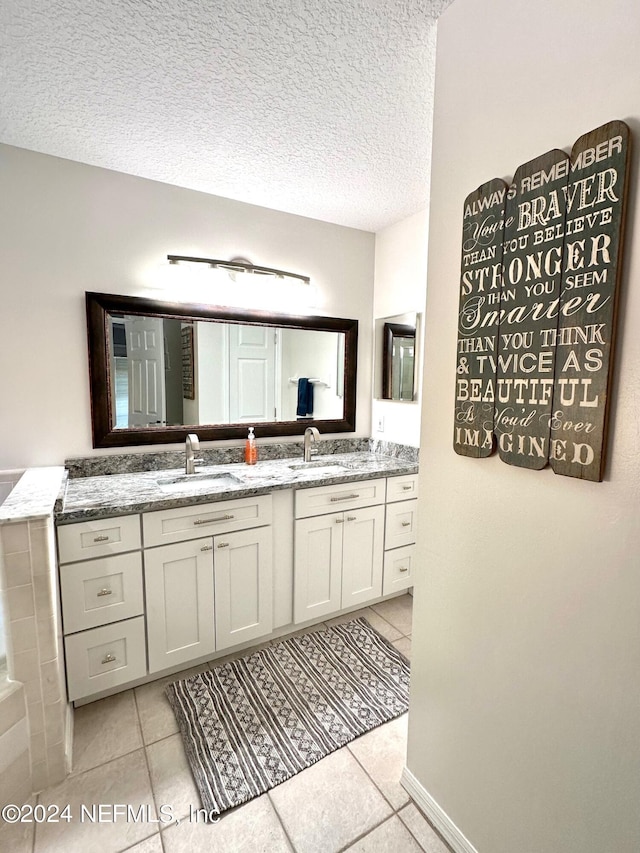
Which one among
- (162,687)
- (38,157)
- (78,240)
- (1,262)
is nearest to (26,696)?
(162,687)

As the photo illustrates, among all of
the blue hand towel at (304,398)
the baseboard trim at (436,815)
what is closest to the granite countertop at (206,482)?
the blue hand towel at (304,398)

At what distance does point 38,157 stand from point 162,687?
98.5 inches

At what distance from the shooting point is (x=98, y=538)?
1.61 metres

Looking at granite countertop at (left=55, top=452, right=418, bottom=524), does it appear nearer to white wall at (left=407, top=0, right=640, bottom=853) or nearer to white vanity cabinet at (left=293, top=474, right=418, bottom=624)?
white vanity cabinet at (left=293, top=474, right=418, bottom=624)

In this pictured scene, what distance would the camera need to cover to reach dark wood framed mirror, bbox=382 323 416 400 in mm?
2607

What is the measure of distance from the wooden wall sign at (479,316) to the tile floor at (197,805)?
48.0 inches

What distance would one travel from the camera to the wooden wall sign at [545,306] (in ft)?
2.59

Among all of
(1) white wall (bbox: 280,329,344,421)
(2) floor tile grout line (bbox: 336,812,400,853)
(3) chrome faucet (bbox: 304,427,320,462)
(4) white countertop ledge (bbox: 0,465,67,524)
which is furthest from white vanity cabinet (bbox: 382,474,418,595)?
(4) white countertop ledge (bbox: 0,465,67,524)

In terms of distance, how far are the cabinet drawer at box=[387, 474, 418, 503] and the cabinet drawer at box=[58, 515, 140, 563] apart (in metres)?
1.36

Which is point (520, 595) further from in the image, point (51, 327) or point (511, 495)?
point (51, 327)

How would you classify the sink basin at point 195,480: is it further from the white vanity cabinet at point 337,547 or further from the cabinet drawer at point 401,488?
the cabinet drawer at point 401,488

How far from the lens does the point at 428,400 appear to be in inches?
49.2


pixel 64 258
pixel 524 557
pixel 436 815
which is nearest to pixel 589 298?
pixel 524 557

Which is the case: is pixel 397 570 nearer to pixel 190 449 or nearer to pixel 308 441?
pixel 308 441
